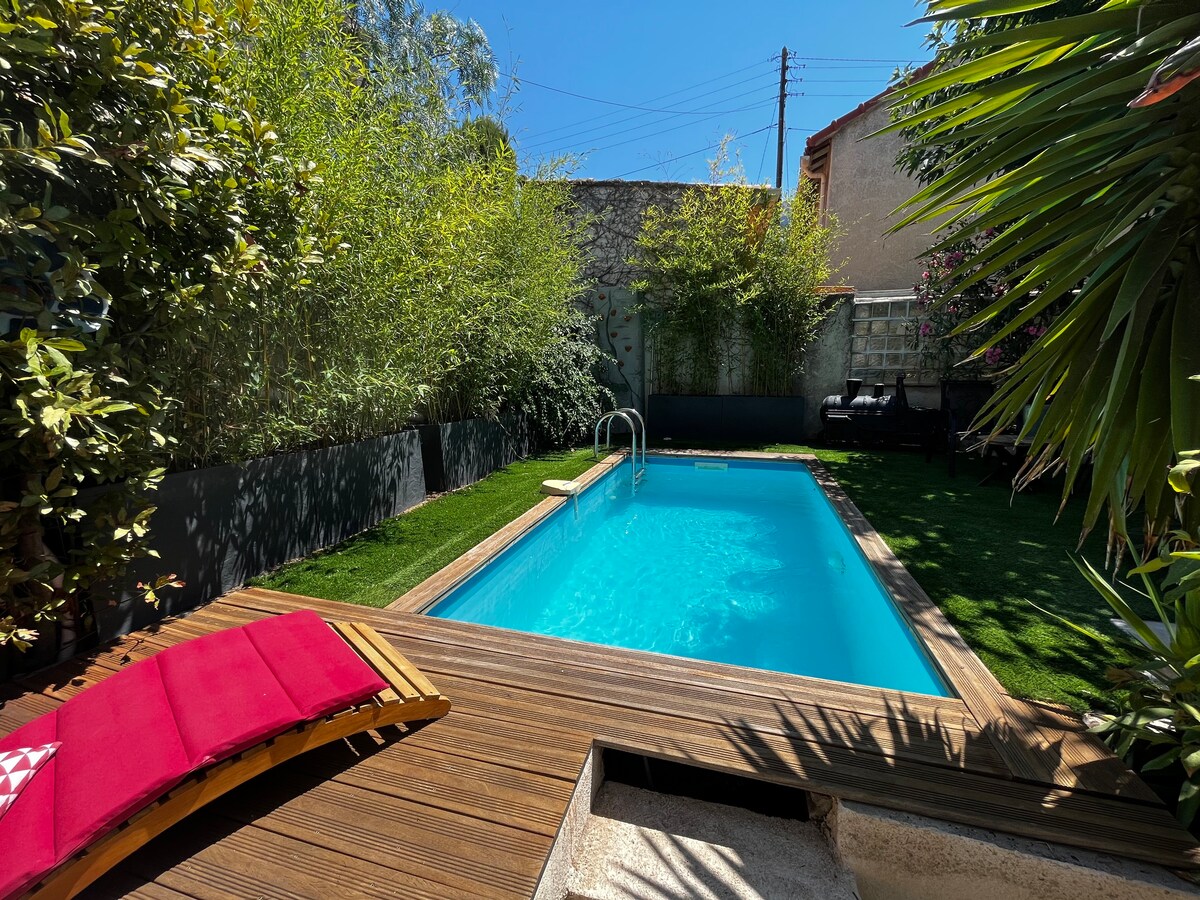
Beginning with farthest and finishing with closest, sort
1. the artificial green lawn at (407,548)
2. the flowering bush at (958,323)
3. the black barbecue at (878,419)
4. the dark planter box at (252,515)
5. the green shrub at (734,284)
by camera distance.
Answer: the green shrub at (734,284) < the black barbecue at (878,419) < the flowering bush at (958,323) < the artificial green lawn at (407,548) < the dark planter box at (252,515)

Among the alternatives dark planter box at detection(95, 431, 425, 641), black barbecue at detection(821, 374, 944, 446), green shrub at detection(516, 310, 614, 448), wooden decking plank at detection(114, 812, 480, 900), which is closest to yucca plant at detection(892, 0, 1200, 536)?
wooden decking plank at detection(114, 812, 480, 900)

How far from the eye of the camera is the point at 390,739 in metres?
1.66

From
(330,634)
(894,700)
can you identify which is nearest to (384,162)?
(330,634)

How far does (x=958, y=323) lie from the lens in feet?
21.3

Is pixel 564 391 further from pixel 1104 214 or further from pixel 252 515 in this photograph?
pixel 1104 214

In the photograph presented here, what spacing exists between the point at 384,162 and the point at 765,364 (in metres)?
6.17

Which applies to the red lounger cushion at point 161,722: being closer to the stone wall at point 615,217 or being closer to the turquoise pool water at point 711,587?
the turquoise pool water at point 711,587

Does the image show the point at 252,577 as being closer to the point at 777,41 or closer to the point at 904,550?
the point at 904,550

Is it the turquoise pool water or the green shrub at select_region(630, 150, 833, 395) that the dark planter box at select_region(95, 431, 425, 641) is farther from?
the green shrub at select_region(630, 150, 833, 395)

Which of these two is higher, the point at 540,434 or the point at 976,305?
the point at 976,305

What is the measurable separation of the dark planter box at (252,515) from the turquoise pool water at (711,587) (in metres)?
1.14

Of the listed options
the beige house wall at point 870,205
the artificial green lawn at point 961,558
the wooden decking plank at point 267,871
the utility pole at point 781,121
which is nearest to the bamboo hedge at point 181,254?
the artificial green lawn at point 961,558

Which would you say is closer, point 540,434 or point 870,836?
point 870,836

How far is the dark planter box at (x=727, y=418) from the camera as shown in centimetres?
790
